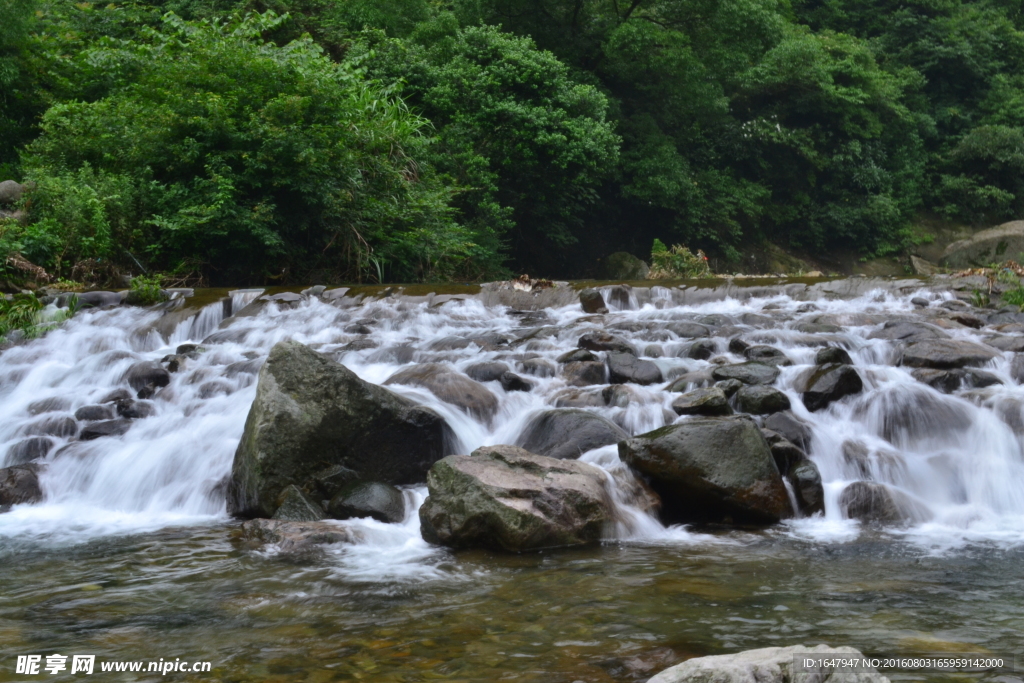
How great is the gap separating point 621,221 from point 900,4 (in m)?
14.2

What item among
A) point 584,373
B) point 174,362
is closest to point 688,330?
point 584,373

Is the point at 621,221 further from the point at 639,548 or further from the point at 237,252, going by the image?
the point at 639,548

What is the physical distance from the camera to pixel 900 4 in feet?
90.7

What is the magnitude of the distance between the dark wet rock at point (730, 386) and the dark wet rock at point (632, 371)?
0.76m

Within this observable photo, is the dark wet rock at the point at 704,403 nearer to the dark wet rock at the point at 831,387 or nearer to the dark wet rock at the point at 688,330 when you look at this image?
the dark wet rock at the point at 831,387

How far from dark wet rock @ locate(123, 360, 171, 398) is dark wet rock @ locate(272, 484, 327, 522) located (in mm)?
2990

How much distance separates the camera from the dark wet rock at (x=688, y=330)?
27.3 feet

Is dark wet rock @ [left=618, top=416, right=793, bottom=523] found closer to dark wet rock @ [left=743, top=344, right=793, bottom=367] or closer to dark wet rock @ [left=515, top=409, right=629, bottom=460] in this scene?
dark wet rock @ [left=515, top=409, right=629, bottom=460]

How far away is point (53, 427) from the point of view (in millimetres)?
6410

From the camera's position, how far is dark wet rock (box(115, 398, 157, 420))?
6621mm

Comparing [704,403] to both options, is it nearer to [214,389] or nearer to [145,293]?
[214,389]

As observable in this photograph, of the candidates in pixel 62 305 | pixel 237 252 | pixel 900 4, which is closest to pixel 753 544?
pixel 62 305

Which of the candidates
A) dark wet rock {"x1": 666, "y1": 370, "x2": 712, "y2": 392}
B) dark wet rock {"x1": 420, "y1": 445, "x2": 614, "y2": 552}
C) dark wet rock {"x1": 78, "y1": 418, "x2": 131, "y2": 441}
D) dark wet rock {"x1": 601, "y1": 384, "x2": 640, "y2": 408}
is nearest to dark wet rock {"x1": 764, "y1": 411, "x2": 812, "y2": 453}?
dark wet rock {"x1": 666, "y1": 370, "x2": 712, "y2": 392}

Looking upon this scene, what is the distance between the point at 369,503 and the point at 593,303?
6.07 meters
